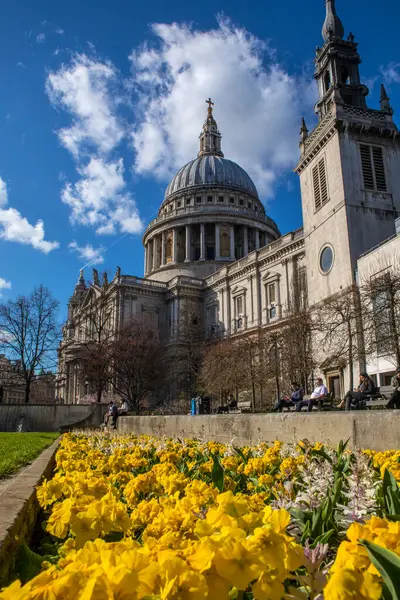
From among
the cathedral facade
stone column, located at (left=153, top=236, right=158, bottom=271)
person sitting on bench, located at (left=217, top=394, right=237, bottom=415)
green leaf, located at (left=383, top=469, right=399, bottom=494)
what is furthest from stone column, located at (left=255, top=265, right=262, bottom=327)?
green leaf, located at (left=383, top=469, right=399, bottom=494)

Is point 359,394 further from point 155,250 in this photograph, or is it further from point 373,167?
point 155,250

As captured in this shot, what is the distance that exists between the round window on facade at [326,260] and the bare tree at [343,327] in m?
3.65

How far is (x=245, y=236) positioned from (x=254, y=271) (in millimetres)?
18483

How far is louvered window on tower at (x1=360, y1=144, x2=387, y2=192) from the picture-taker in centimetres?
3198

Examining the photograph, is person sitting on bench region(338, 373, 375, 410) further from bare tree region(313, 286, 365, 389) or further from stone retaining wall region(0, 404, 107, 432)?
stone retaining wall region(0, 404, 107, 432)

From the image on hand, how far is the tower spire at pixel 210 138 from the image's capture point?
84.3 metres

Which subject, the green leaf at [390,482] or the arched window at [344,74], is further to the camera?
the arched window at [344,74]

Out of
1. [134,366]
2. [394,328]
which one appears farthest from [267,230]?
[394,328]

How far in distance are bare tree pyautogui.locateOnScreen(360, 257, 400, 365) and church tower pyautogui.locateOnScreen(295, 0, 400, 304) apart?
4457mm

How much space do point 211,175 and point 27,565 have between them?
3019 inches

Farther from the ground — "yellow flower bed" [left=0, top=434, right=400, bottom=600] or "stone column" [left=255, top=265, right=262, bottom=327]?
"stone column" [left=255, top=265, right=262, bottom=327]

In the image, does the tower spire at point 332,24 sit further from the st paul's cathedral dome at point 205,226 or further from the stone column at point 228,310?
the st paul's cathedral dome at point 205,226

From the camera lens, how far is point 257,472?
4.15 m

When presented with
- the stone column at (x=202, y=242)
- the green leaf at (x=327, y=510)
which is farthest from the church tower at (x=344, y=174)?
the stone column at (x=202, y=242)
